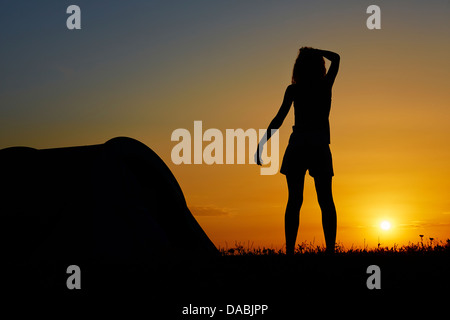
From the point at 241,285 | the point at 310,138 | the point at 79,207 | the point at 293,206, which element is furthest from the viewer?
the point at 79,207

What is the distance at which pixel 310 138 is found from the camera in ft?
23.7

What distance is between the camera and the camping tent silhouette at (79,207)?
29.2ft

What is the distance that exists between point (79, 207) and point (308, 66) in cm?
432

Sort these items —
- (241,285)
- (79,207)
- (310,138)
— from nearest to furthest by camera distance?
(241,285) → (310,138) → (79,207)

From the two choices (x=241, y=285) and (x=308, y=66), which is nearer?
(x=241, y=285)

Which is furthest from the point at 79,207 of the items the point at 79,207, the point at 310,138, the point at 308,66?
the point at 308,66

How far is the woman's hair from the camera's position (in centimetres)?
733

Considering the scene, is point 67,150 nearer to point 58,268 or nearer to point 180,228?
point 180,228

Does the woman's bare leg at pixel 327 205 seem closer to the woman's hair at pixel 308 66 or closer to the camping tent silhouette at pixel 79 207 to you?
the woman's hair at pixel 308 66

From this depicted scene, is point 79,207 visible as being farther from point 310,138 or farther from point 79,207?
point 310,138

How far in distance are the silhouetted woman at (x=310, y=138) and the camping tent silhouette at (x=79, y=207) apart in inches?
78.7

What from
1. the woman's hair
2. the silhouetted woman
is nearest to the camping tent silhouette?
the silhouetted woman

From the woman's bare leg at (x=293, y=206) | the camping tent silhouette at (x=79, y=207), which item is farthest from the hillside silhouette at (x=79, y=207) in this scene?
the woman's bare leg at (x=293, y=206)
